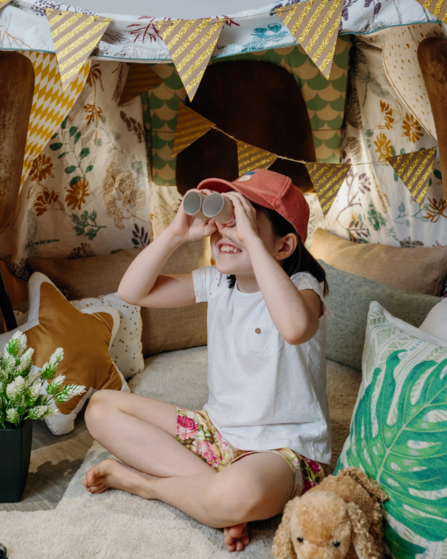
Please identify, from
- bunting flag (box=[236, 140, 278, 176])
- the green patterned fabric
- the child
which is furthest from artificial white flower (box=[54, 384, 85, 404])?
the green patterned fabric

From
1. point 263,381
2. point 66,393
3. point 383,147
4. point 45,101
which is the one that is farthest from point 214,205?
point 383,147

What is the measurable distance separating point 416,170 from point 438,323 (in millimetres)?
738

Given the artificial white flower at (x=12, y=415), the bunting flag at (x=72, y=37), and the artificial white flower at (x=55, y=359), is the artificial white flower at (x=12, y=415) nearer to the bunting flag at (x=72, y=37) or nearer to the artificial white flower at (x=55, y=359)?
the artificial white flower at (x=55, y=359)

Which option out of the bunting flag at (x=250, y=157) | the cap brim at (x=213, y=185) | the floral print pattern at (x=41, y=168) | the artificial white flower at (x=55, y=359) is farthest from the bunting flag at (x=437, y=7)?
the floral print pattern at (x=41, y=168)

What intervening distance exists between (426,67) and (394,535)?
39.6 inches

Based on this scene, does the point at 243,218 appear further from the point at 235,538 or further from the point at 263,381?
the point at 235,538

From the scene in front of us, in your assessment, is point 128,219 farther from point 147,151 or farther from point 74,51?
point 74,51

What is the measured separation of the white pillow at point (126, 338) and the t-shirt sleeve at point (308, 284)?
0.73m

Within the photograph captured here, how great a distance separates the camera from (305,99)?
6.31 ft

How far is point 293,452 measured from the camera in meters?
1.00

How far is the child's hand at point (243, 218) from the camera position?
38.0 inches

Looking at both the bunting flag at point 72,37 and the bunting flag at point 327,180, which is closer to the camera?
the bunting flag at point 72,37

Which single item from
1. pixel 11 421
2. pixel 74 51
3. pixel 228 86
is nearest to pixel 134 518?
pixel 11 421

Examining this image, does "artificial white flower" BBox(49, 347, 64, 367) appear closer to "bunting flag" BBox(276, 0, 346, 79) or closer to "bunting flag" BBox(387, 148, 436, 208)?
"bunting flag" BBox(276, 0, 346, 79)
